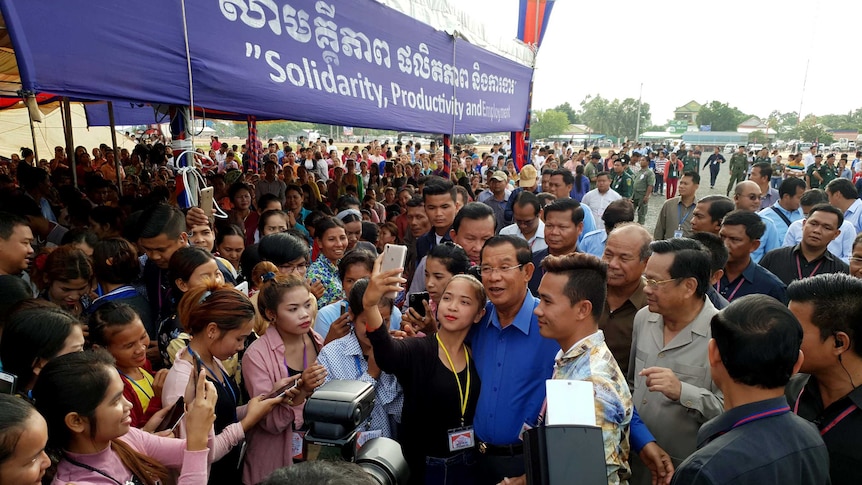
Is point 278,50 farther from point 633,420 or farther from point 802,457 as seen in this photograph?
point 802,457

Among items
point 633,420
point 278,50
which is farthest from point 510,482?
point 278,50

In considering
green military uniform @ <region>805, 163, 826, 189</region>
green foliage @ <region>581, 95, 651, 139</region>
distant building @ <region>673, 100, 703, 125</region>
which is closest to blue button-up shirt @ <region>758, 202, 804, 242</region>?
green military uniform @ <region>805, 163, 826, 189</region>

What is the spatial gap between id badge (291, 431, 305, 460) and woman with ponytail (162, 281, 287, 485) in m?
0.25

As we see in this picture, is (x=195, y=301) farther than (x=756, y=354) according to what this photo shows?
Yes

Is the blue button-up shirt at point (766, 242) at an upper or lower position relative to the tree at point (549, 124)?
lower

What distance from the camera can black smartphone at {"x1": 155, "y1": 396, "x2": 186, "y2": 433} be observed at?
1862 millimetres

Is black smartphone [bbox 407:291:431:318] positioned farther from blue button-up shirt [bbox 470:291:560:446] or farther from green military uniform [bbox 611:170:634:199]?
green military uniform [bbox 611:170:634:199]

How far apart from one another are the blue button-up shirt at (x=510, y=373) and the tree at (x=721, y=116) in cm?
9599

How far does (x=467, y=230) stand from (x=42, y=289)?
8.80ft

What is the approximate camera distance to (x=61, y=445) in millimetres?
1449

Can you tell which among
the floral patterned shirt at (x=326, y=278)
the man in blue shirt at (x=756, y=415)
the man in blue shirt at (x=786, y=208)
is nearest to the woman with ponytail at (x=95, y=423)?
the man in blue shirt at (x=756, y=415)

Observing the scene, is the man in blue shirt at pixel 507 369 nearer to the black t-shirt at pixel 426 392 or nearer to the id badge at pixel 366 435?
the black t-shirt at pixel 426 392

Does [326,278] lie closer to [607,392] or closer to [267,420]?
[267,420]

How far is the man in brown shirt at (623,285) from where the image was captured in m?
2.55
